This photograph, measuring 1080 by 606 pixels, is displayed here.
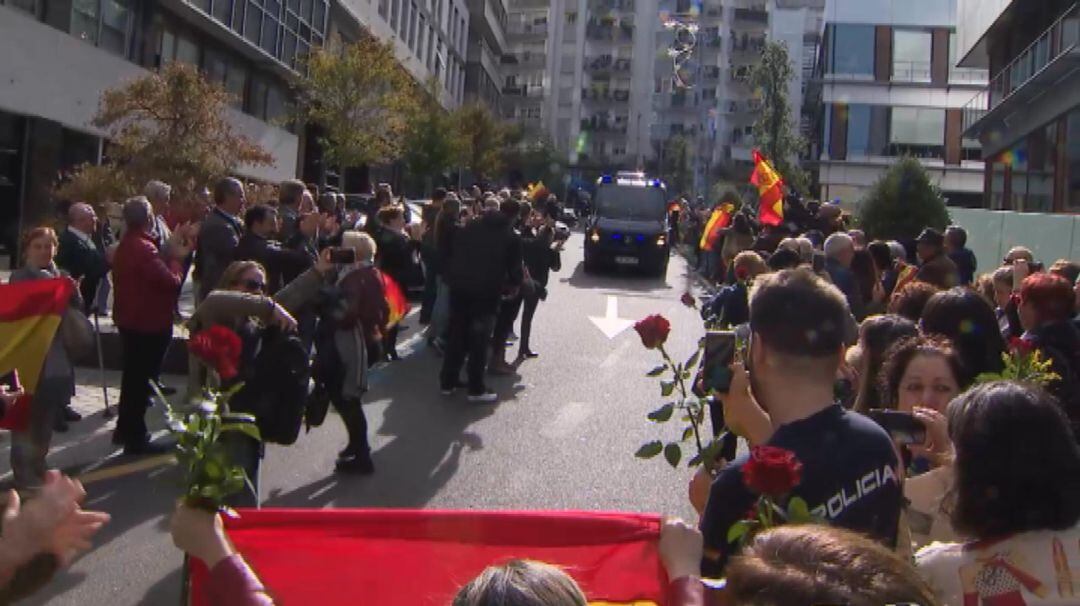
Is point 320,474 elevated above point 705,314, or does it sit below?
below

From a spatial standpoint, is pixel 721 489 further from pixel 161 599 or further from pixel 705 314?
pixel 705 314

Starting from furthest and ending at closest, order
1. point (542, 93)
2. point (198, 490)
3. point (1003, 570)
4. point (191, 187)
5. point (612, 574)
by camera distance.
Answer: point (542, 93) → point (191, 187) → point (612, 574) → point (198, 490) → point (1003, 570)

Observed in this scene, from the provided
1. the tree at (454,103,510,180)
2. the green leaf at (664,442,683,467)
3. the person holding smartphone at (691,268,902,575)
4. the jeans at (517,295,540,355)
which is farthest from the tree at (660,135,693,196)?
the person holding smartphone at (691,268,902,575)

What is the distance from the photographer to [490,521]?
369 centimetres

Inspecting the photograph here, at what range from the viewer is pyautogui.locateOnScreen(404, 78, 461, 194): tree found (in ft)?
121

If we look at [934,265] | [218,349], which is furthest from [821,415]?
[934,265]

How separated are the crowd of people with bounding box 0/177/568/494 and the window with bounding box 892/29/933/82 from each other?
43181 mm

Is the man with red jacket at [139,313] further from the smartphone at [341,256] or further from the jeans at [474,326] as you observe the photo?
the jeans at [474,326]

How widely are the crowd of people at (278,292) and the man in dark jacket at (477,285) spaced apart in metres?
0.01

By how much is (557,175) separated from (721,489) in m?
75.2

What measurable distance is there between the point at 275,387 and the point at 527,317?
7994 mm

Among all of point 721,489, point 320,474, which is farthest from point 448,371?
point 721,489

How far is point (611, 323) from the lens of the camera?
731 inches

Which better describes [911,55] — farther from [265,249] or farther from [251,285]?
[251,285]
